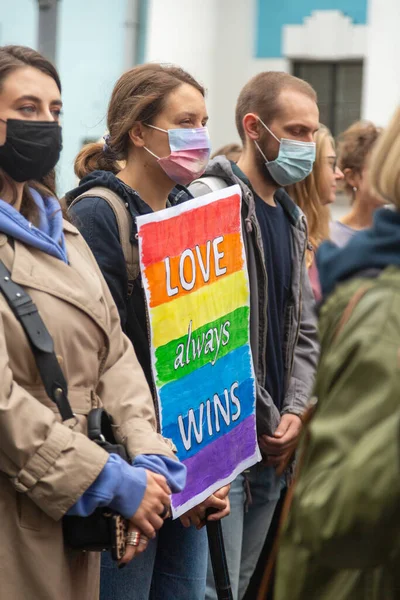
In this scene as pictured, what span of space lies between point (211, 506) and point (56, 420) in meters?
0.97

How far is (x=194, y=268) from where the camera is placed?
11.6ft

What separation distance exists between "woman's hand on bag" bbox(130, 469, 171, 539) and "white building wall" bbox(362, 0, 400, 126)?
11.2 metres

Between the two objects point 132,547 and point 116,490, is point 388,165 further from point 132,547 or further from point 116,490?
point 132,547

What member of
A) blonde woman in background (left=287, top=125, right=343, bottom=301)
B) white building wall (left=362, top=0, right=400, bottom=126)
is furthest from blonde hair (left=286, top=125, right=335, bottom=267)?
white building wall (left=362, top=0, right=400, bottom=126)

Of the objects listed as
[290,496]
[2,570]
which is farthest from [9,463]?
[290,496]

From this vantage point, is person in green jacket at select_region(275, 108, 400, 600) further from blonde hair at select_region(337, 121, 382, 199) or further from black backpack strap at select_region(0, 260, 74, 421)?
blonde hair at select_region(337, 121, 382, 199)

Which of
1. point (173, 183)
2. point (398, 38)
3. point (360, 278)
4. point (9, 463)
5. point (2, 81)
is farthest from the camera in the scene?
point (398, 38)

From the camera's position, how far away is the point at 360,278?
6.53ft

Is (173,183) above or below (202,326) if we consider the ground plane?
above

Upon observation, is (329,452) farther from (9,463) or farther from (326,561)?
(9,463)

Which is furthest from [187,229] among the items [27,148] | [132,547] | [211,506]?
[132,547]

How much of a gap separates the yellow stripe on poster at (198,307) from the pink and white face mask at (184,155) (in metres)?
0.34

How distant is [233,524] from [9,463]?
1344 mm

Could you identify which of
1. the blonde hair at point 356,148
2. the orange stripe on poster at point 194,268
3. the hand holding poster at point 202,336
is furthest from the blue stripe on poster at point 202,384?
the blonde hair at point 356,148
